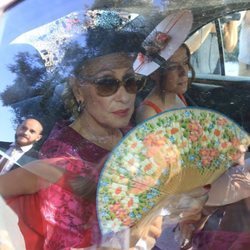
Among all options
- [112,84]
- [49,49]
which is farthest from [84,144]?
[49,49]

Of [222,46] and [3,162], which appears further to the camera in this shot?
[222,46]

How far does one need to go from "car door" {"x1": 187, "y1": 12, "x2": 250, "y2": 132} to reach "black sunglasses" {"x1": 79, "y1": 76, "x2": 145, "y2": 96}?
201 mm

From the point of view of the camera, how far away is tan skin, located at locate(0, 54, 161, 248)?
1.54m

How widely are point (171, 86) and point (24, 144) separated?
511 millimetres

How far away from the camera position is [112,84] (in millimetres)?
1533

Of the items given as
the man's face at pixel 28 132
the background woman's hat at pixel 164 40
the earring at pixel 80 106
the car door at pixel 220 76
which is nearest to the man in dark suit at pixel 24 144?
the man's face at pixel 28 132

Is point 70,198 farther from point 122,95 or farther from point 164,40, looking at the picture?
point 164,40

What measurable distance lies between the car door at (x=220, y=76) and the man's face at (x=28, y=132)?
49 cm

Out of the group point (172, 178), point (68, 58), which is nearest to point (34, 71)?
point (68, 58)

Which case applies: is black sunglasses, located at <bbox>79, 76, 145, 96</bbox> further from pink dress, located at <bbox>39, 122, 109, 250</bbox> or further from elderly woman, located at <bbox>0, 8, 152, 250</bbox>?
pink dress, located at <bbox>39, 122, 109, 250</bbox>

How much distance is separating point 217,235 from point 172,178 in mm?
316

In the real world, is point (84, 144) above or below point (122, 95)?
below

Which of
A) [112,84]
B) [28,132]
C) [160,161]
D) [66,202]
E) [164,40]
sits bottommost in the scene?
[66,202]

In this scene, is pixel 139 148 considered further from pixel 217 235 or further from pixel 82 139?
pixel 217 235
